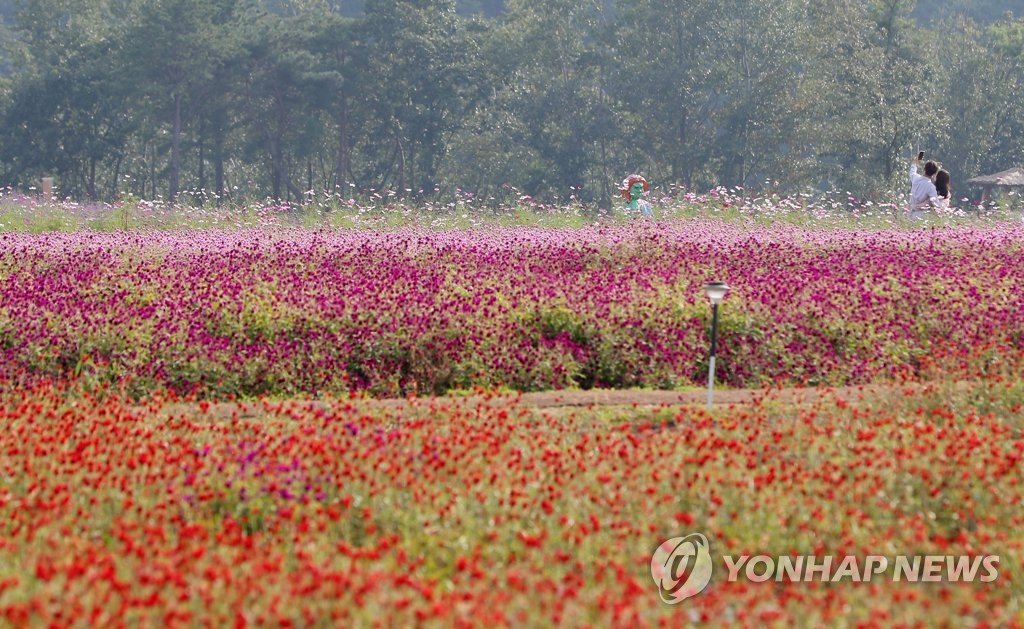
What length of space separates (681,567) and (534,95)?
131 ft

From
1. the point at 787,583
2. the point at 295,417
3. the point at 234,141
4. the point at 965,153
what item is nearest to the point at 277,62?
the point at 234,141

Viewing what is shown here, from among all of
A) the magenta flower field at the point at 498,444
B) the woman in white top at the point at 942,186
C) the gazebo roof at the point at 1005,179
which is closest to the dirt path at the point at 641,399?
the magenta flower field at the point at 498,444

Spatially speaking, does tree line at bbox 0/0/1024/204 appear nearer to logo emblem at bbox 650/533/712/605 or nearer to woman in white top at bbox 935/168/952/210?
woman in white top at bbox 935/168/952/210

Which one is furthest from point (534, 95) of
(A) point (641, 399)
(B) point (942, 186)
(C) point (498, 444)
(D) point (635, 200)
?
(C) point (498, 444)

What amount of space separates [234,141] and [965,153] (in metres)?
25.9

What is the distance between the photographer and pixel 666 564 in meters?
5.09

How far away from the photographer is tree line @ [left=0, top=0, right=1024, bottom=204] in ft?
134

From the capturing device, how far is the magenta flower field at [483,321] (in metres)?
9.66

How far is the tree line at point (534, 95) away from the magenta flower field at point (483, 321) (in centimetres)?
2685

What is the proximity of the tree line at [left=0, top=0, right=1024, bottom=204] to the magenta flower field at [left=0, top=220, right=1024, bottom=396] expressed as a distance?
Result: 26.9 m

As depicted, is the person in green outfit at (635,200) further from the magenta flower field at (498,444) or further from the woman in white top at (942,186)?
the magenta flower field at (498,444)

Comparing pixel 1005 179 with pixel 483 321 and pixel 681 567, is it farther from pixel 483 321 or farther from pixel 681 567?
pixel 681 567

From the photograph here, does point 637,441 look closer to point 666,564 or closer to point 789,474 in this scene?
point 789,474

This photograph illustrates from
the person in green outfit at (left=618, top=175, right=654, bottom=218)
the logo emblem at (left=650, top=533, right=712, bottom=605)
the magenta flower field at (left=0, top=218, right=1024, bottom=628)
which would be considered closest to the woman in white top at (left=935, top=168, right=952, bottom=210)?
the person in green outfit at (left=618, top=175, right=654, bottom=218)
